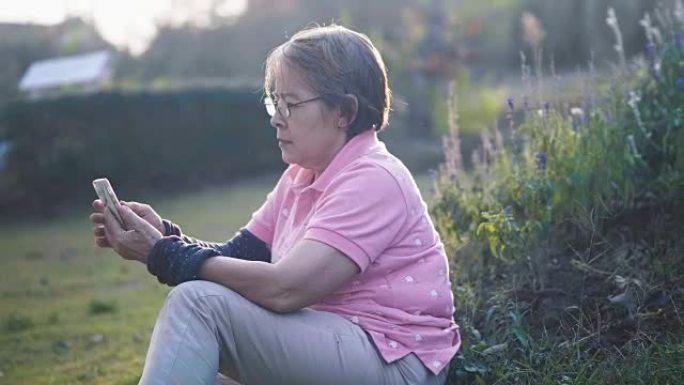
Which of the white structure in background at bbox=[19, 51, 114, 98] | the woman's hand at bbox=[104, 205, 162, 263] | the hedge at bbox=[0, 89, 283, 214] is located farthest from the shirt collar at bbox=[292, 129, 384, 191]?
the white structure in background at bbox=[19, 51, 114, 98]

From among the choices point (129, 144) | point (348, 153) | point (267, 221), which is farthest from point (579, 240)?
point (129, 144)

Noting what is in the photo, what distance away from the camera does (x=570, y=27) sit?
58.4 feet

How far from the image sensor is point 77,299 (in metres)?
6.36

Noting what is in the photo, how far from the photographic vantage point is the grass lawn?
4.46m

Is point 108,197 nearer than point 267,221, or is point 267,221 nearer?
point 108,197

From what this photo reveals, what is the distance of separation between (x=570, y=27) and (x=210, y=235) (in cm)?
1140

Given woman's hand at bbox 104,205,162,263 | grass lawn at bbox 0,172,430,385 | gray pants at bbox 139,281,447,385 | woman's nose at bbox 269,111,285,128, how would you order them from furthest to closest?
grass lawn at bbox 0,172,430,385, woman's nose at bbox 269,111,285,128, woman's hand at bbox 104,205,162,263, gray pants at bbox 139,281,447,385

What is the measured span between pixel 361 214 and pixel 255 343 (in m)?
0.45

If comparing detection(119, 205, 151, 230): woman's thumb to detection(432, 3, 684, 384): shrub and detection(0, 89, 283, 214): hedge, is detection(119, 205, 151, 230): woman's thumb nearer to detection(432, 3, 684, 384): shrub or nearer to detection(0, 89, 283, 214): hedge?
detection(432, 3, 684, 384): shrub

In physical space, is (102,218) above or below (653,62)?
above

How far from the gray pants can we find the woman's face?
0.49m

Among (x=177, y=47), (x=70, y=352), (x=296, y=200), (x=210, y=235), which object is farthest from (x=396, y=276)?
(x=177, y=47)

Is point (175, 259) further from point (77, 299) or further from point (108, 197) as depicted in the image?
point (77, 299)

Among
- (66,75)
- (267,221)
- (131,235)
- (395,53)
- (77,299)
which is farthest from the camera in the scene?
(395,53)
